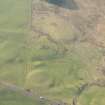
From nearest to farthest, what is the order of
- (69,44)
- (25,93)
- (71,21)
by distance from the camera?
(25,93)
(69,44)
(71,21)

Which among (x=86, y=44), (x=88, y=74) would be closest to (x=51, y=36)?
(x=86, y=44)

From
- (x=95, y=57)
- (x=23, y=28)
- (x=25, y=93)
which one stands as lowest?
(x=25, y=93)

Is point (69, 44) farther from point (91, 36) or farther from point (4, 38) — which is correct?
point (4, 38)

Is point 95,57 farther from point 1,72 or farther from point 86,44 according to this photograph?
point 1,72

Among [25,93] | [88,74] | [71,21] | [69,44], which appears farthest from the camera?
[71,21]

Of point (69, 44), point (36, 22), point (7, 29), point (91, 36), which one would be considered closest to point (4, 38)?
point (7, 29)

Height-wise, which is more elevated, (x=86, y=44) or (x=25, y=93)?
(x=86, y=44)

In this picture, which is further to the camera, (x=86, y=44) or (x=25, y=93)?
(x=86, y=44)
